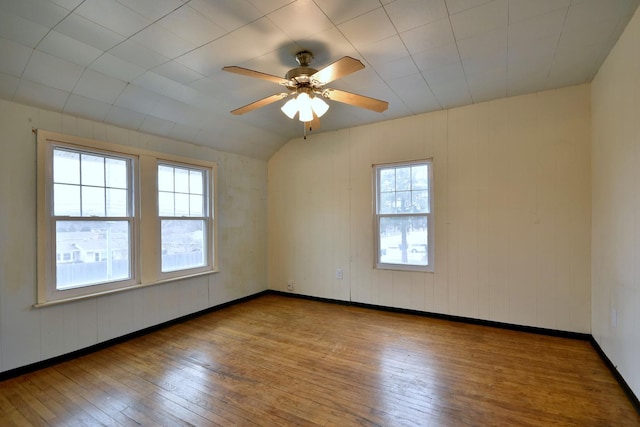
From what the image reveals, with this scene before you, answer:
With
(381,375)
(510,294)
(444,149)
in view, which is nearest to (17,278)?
(381,375)

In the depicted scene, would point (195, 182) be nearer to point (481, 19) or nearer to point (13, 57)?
point (13, 57)

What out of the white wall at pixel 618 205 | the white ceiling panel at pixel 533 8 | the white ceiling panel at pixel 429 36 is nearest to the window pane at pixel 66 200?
the white ceiling panel at pixel 429 36

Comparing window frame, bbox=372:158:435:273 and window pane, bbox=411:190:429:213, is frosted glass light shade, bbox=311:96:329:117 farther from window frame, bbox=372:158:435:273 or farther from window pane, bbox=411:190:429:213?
window pane, bbox=411:190:429:213

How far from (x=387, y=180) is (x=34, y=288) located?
13.1ft

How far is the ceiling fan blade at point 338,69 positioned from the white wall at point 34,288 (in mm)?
2435

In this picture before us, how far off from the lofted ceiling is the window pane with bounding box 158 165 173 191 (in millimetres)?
489

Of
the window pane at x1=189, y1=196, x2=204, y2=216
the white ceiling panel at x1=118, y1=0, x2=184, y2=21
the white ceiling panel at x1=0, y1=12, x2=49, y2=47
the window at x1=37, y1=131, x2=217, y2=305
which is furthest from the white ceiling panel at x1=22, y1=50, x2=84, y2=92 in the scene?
the window pane at x1=189, y1=196, x2=204, y2=216

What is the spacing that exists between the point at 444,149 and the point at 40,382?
15.2 feet

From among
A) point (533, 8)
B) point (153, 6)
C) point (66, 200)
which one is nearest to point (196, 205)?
point (66, 200)

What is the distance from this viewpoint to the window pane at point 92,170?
295 centimetres

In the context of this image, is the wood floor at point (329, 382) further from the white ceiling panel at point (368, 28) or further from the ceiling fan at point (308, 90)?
the white ceiling panel at point (368, 28)

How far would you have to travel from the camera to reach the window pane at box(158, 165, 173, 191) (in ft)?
11.9

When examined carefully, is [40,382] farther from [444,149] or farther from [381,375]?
[444,149]

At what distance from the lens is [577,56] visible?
8.07 feet
